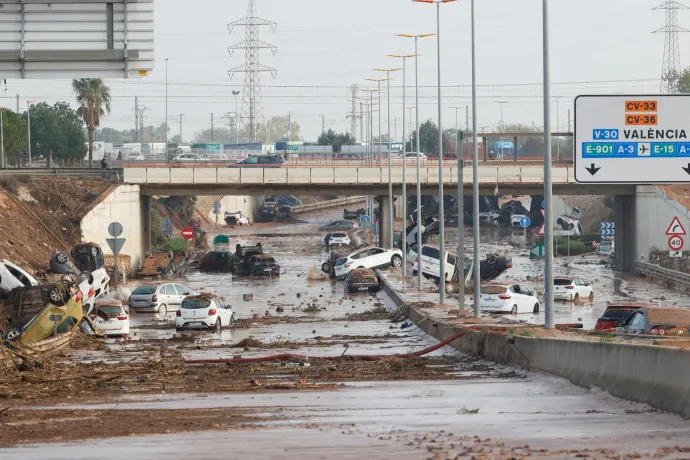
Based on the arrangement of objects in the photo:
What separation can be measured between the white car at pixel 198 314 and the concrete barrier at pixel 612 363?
14.3m

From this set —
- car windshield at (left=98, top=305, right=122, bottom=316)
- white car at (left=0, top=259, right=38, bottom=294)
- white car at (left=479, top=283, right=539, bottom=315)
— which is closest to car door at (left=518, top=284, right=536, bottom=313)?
white car at (left=479, top=283, right=539, bottom=315)

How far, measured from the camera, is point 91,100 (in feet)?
367

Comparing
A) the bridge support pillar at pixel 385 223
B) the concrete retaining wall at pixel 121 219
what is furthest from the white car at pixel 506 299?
the bridge support pillar at pixel 385 223

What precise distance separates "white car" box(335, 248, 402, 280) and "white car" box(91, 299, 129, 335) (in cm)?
2987

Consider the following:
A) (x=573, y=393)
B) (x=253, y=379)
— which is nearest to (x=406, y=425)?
(x=573, y=393)

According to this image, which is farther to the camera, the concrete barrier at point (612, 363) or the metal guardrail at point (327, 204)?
the metal guardrail at point (327, 204)

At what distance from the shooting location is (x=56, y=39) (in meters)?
20.0

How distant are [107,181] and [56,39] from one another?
52423 millimetres

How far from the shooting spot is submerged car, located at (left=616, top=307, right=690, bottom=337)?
23.7 metres

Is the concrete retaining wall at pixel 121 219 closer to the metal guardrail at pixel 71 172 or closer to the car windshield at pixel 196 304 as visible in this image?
the metal guardrail at pixel 71 172

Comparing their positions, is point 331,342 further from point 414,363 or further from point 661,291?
point 661,291

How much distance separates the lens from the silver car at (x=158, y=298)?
1736 inches

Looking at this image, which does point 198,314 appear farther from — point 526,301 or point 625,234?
point 625,234

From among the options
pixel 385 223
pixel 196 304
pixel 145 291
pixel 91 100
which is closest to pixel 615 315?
pixel 196 304
